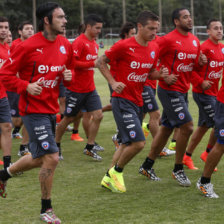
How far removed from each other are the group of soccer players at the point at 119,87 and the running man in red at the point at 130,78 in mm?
13

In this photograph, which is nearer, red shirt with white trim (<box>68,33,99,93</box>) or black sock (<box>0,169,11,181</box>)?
black sock (<box>0,169,11,181</box>)

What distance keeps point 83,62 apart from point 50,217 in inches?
156

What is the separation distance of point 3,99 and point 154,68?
242cm

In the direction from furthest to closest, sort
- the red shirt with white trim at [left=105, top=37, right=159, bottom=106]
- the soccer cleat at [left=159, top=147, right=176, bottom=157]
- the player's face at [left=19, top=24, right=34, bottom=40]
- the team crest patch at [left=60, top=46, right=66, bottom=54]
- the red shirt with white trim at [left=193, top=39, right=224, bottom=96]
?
1. the player's face at [left=19, top=24, right=34, bottom=40]
2. the soccer cleat at [left=159, top=147, right=176, bottom=157]
3. the red shirt with white trim at [left=193, top=39, right=224, bottom=96]
4. the red shirt with white trim at [left=105, top=37, right=159, bottom=106]
5. the team crest patch at [left=60, top=46, right=66, bottom=54]

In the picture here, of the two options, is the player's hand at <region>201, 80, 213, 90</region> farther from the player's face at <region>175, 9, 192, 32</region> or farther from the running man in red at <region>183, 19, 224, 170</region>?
the player's face at <region>175, 9, 192, 32</region>

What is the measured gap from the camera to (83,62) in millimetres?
8547

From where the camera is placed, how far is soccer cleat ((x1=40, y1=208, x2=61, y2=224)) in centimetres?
510

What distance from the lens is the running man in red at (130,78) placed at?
6301 mm

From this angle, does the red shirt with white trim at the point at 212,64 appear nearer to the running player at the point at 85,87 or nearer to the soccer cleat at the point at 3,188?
the running player at the point at 85,87

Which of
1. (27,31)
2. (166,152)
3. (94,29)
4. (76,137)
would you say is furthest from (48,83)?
(76,137)

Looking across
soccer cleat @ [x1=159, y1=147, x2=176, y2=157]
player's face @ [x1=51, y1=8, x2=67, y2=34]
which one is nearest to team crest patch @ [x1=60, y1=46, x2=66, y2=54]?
player's face @ [x1=51, y1=8, x2=67, y2=34]

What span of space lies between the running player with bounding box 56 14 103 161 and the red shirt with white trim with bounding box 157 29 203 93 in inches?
80.3

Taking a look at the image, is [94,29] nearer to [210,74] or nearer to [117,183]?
[210,74]

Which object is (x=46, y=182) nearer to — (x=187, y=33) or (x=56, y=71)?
(x=56, y=71)
